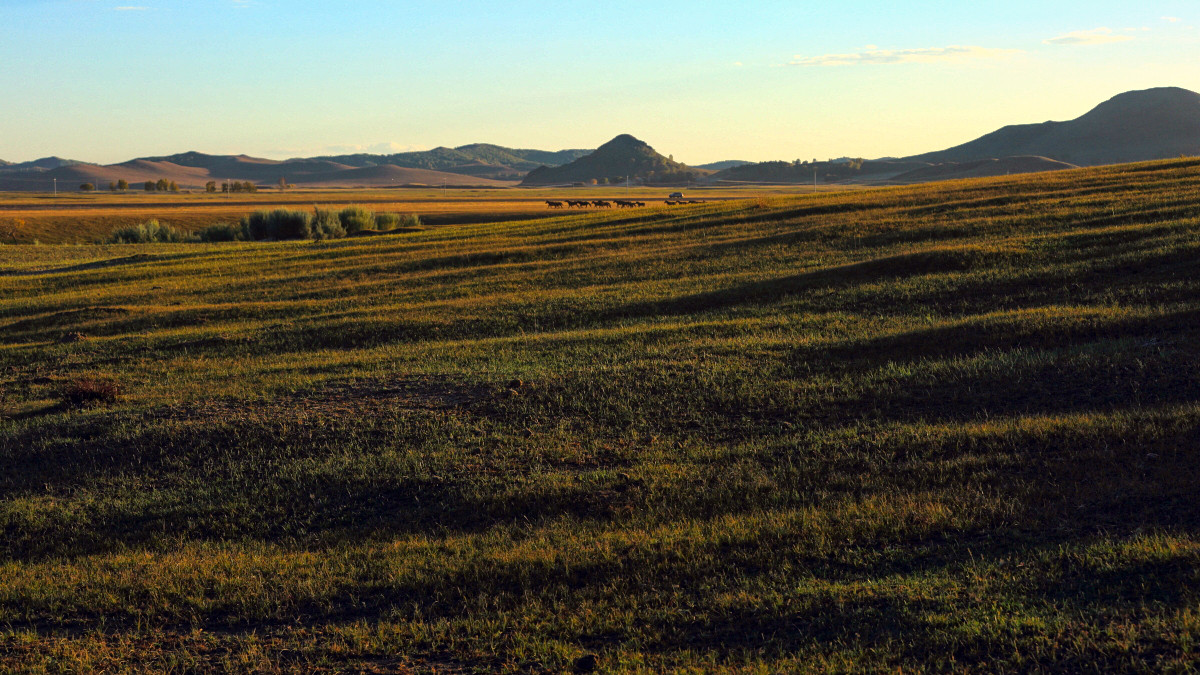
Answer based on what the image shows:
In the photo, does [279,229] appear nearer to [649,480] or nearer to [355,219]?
[355,219]

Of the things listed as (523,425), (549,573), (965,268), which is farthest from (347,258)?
(549,573)

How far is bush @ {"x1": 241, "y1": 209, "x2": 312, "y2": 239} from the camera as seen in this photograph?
61.2 metres

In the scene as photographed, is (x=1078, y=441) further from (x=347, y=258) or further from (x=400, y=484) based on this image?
(x=347, y=258)

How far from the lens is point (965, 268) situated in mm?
20672

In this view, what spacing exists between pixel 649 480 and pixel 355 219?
59.8m

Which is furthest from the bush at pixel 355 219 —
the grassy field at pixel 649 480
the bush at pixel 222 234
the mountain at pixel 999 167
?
the mountain at pixel 999 167

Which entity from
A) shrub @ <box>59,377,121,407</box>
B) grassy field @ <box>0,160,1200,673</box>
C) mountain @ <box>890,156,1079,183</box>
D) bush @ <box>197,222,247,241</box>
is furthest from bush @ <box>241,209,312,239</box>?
mountain @ <box>890,156,1079,183</box>

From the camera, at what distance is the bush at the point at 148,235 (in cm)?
6303

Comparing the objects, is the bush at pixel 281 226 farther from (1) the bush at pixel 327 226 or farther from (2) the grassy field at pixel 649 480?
(2) the grassy field at pixel 649 480

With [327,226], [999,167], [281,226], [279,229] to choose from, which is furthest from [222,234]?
[999,167]

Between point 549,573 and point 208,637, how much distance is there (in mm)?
2563

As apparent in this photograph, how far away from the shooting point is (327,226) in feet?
203

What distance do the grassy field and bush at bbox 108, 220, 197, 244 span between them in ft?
146

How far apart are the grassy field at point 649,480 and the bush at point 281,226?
40.0m
